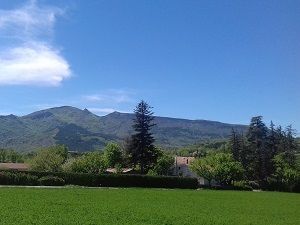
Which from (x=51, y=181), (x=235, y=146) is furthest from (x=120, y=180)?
(x=235, y=146)

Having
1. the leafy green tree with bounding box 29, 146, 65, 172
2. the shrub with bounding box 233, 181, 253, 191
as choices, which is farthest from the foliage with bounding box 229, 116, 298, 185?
the leafy green tree with bounding box 29, 146, 65, 172

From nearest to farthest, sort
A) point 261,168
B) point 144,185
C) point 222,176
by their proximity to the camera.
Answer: point 144,185, point 222,176, point 261,168

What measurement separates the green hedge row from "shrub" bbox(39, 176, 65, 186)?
1384mm

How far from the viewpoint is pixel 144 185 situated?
6794cm

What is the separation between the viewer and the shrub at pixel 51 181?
2219 inches

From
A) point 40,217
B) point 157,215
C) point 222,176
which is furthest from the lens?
point 222,176

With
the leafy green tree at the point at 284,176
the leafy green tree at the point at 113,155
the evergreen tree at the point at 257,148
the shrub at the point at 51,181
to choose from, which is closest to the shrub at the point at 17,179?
the shrub at the point at 51,181

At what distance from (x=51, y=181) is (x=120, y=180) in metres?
12.9

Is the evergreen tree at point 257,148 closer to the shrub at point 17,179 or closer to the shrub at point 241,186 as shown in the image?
the shrub at point 241,186

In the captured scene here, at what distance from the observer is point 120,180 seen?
65688mm

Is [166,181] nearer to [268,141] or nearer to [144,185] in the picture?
[144,185]

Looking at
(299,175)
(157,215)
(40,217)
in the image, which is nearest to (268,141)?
(299,175)

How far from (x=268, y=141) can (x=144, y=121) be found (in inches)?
1607

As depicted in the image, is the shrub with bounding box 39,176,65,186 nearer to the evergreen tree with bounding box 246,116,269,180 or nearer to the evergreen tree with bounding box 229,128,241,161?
the evergreen tree with bounding box 246,116,269,180
